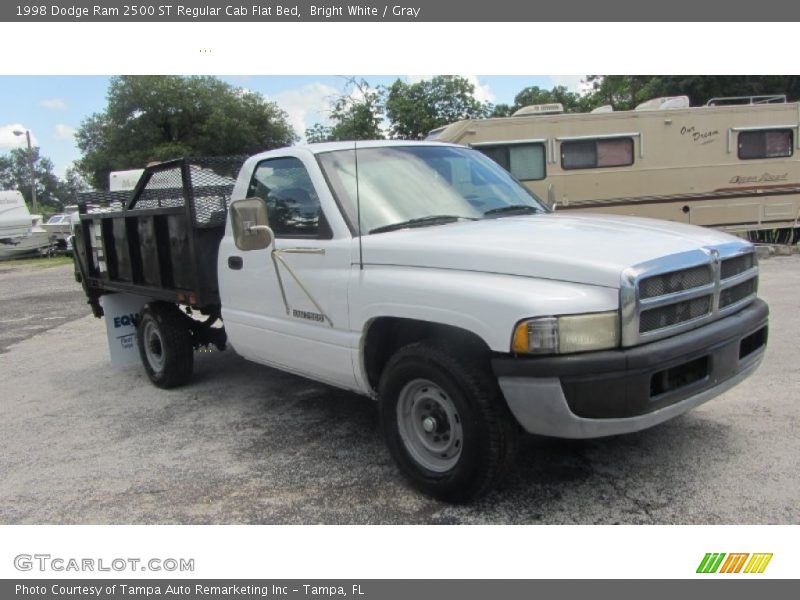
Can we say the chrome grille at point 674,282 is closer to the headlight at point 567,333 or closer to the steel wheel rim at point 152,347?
the headlight at point 567,333

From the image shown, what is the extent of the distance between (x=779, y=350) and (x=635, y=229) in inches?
131

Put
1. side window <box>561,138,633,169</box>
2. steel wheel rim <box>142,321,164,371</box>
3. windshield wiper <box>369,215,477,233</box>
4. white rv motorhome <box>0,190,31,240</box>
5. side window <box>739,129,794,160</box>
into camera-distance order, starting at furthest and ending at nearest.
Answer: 1. white rv motorhome <box>0,190,31,240</box>
2. side window <box>739,129,794,160</box>
3. side window <box>561,138,633,169</box>
4. steel wheel rim <box>142,321,164,371</box>
5. windshield wiper <box>369,215,477,233</box>

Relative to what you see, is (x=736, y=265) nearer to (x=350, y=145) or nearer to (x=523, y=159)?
(x=350, y=145)

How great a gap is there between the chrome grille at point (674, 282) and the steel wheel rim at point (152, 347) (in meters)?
4.60

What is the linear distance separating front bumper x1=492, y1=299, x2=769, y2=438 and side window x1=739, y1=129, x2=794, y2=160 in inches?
487

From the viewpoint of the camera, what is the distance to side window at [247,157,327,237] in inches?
162

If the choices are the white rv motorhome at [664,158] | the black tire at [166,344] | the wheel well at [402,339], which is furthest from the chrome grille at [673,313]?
the white rv motorhome at [664,158]

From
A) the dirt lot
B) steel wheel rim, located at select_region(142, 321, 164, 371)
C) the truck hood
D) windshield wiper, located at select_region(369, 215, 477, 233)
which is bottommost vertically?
the dirt lot

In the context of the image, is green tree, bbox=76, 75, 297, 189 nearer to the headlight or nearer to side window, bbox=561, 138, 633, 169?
side window, bbox=561, 138, 633, 169

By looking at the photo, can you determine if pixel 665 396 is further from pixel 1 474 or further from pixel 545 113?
pixel 545 113

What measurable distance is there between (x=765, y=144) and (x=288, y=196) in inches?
506

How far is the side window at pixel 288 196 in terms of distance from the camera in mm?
4109

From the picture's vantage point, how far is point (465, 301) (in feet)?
9.99

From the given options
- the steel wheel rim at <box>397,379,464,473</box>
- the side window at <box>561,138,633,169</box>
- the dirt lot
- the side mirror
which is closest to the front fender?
the steel wheel rim at <box>397,379,464,473</box>
